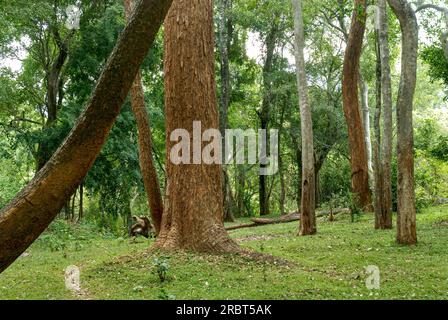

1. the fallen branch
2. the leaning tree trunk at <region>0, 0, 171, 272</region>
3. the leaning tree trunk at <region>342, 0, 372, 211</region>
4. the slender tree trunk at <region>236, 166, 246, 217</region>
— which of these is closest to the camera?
the leaning tree trunk at <region>0, 0, 171, 272</region>

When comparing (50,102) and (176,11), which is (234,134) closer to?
(50,102)

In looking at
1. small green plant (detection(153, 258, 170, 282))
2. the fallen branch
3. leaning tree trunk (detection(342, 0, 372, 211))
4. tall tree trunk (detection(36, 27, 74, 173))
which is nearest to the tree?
leaning tree trunk (detection(342, 0, 372, 211))

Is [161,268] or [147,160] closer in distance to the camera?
[161,268]

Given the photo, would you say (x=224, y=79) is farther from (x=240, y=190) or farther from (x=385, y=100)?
(x=385, y=100)

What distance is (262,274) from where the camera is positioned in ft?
24.5

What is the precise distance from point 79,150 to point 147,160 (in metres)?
7.71

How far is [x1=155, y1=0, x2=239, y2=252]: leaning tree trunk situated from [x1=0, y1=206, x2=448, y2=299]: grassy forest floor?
0.42 meters

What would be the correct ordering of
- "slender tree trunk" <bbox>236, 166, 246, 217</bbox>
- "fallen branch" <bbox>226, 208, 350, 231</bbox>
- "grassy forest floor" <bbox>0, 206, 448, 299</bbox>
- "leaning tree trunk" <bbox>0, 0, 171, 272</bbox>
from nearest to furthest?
1. "leaning tree trunk" <bbox>0, 0, 171, 272</bbox>
2. "grassy forest floor" <bbox>0, 206, 448, 299</bbox>
3. "fallen branch" <bbox>226, 208, 350, 231</bbox>
4. "slender tree trunk" <bbox>236, 166, 246, 217</bbox>

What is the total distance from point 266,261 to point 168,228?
1.81 metres

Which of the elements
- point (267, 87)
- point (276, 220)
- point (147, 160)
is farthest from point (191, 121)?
point (267, 87)

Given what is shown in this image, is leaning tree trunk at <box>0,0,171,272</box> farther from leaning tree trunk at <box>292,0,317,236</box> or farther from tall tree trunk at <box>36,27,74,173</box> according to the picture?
tall tree trunk at <box>36,27,74,173</box>

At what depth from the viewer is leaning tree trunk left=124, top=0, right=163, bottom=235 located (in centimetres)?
1144

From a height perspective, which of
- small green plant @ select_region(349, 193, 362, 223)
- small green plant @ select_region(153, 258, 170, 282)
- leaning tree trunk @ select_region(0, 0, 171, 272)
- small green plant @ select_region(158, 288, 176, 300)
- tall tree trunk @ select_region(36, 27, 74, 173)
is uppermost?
tall tree trunk @ select_region(36, 27, 74, 173)

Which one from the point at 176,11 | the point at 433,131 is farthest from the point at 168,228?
the point at 433,131
